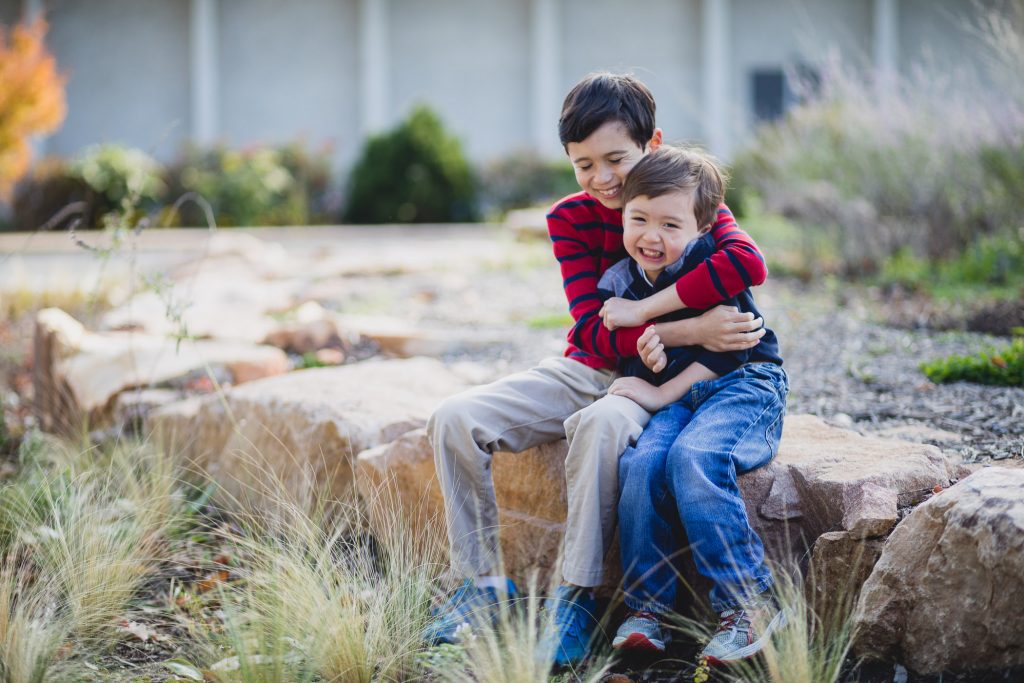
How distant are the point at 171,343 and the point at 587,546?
298 centimetres

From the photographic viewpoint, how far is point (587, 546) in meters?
2.29

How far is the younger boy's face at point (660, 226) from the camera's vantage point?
8.06 ft

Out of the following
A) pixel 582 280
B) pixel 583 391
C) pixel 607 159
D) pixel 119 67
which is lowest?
pixel 583 391

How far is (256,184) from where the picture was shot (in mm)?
12242

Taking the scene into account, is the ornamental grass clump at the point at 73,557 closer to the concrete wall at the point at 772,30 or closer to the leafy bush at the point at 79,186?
the leafy bush at the point at 79,186

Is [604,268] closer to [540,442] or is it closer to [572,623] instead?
[540,442]

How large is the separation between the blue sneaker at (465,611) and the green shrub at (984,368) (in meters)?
2.13

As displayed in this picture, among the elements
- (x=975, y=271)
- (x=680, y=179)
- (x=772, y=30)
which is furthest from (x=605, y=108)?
(x=772, y=30)

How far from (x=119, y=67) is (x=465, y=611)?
14.9 m

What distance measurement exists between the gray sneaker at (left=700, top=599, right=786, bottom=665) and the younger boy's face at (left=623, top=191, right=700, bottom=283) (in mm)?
915

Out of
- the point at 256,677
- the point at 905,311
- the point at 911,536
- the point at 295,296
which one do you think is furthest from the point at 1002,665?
the point at 295,296

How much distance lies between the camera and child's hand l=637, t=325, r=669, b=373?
246cm

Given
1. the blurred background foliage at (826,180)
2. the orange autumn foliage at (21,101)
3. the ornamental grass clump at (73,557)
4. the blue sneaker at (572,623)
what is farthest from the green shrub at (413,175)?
the blue sneaker at (572,623)

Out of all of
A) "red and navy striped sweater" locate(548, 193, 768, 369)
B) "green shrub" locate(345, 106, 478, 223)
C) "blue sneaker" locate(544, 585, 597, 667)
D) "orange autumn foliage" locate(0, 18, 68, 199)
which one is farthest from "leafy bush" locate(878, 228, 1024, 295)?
"orange autumn foliage" locate(0, 18, 68, 199)
